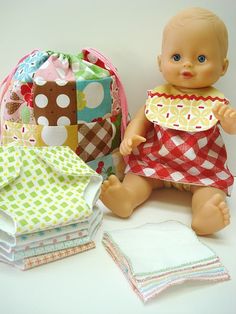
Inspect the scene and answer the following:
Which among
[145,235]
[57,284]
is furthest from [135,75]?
[57,284]

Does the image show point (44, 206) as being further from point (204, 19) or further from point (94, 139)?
point (204, 19)

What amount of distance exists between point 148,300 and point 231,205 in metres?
0.37

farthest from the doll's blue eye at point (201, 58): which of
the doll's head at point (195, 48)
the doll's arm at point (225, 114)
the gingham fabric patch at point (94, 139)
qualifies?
the gingham fabric patch at point (94, 139)

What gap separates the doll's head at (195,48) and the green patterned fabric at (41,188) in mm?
271

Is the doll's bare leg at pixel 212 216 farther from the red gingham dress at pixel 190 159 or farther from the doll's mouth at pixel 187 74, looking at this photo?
the doll's mouth at pixel 187 74

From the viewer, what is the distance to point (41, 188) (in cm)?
65

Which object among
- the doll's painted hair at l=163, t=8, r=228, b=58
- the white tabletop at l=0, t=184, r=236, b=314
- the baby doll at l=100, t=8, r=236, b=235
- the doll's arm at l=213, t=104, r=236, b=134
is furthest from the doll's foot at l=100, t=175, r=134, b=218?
the doll's painted hair at l=163, t=8, r=228, b=58

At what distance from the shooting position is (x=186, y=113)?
78cm

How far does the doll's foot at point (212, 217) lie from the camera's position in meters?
0.65

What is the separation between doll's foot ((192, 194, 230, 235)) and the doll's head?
247 millimetres

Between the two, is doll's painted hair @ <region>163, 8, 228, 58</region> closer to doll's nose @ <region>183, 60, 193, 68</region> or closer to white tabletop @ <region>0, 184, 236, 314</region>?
doll's nose @ <region>183, 60, 193, 68</region>

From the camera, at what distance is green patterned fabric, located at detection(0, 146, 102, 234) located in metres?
0.58

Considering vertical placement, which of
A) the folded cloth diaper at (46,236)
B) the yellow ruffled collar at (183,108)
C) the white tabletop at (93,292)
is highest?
the yellow ruffled collar at (183,108)

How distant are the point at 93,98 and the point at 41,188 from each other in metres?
0.24
